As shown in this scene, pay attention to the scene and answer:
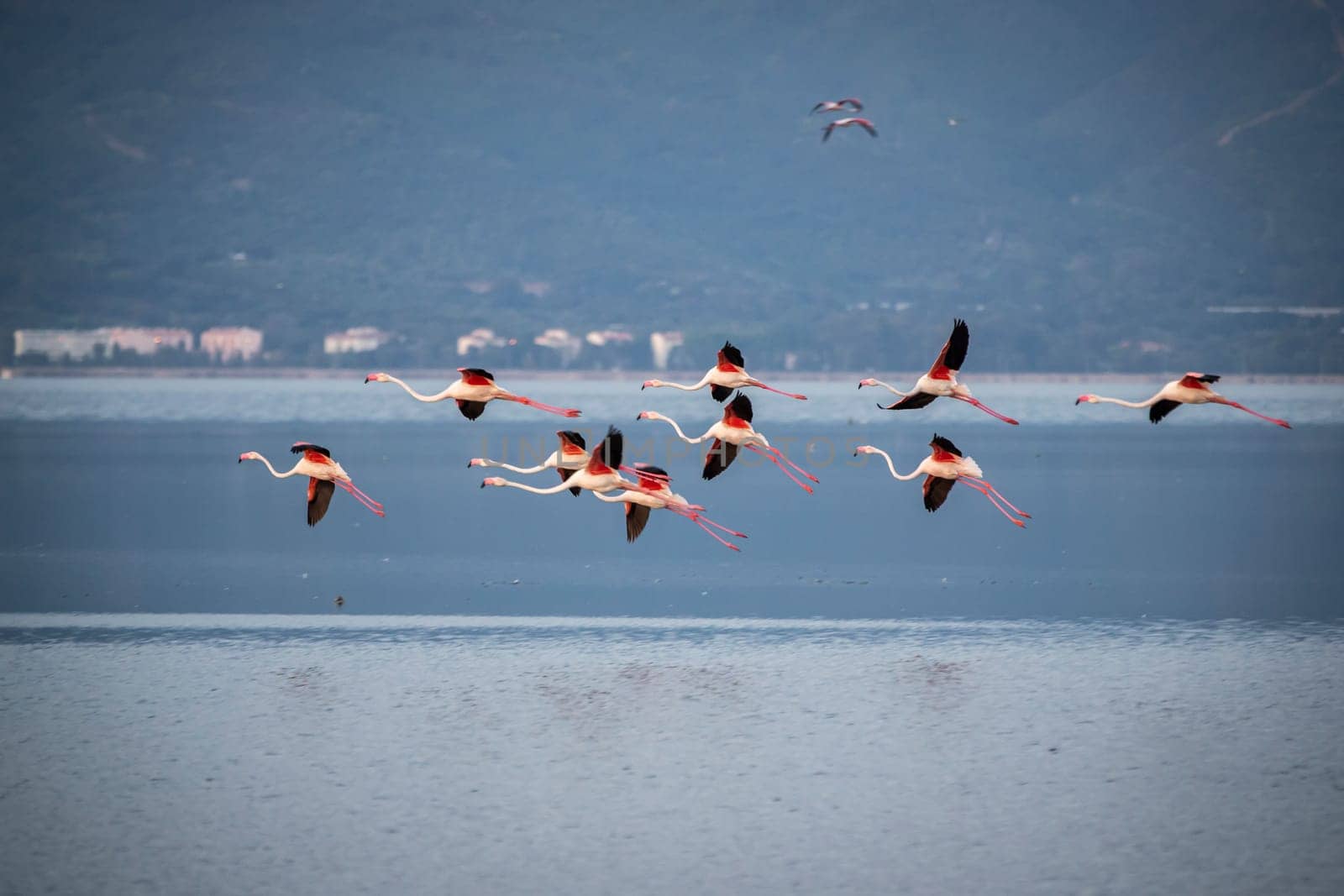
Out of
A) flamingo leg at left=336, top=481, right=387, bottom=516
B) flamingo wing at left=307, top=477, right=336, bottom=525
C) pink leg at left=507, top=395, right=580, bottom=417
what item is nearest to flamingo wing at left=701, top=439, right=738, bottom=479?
pink leg at left=507, top=395, right=580, bottom=417

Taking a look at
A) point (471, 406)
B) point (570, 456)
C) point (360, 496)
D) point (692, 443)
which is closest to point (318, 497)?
point (471, 406)

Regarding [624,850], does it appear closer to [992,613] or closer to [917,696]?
[917,696]

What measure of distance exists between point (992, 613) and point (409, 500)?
26.7 metres

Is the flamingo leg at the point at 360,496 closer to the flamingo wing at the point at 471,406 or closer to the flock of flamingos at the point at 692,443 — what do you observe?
the flock of flamingos at the point at 692,443

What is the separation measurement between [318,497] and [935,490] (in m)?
8.65

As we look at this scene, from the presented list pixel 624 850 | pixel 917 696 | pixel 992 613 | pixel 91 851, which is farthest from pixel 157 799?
pixel 992 613

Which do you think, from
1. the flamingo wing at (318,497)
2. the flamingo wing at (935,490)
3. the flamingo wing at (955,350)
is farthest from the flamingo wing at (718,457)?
the flamingo wing at (318,497)

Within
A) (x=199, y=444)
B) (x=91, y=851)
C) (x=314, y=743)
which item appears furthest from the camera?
(x=199, y=444)

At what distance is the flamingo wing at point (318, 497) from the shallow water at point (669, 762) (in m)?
2.34

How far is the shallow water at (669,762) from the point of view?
52.2ft

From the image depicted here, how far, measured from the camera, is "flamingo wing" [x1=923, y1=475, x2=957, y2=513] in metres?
23.5

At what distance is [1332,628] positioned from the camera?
27.7 meters

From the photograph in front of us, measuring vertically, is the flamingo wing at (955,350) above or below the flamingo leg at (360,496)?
above

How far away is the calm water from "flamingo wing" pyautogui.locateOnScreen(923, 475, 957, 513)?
98.8 inches
